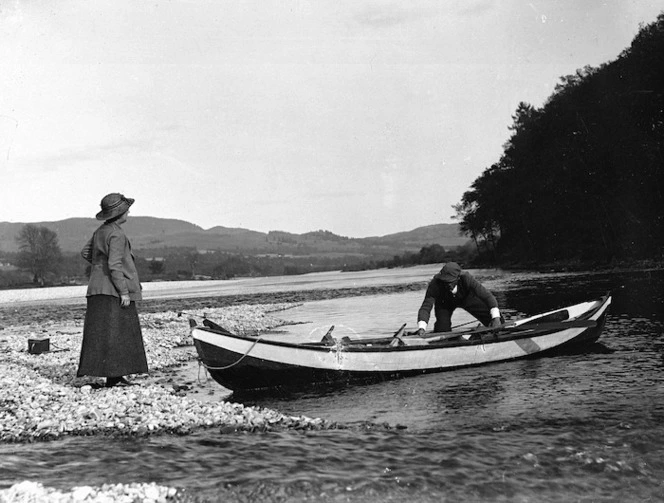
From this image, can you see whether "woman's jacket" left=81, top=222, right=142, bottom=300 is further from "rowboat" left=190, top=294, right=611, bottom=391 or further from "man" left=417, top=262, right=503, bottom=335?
"man" left=417, top=262, right=503, bottom=335

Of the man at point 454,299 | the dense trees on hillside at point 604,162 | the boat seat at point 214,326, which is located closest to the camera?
the boat seat at point 214,326

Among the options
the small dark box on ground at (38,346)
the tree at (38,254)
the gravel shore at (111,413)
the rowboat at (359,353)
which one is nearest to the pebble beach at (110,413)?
the gravel shore at (111,413)

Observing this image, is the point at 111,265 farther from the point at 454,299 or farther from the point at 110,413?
the point at 454,299

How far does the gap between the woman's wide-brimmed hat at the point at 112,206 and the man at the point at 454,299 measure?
5.72 meters

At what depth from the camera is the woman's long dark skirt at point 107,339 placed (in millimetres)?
9602

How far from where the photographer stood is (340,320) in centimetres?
2538

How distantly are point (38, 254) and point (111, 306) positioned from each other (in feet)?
336

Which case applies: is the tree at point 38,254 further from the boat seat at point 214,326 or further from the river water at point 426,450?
the river water at point 426,450

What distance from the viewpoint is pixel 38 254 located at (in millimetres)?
102188

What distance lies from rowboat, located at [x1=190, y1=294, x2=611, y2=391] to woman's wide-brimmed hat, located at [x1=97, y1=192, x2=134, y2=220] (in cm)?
208

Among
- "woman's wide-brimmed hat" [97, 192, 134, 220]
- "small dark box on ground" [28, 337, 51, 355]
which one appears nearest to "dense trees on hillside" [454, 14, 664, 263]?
"small dark box on ground" [28, 337, 51, 355]

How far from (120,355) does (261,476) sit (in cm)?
422

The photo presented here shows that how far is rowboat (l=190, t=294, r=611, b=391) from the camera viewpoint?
10352 mm

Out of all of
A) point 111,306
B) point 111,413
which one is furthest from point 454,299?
point 111,413
